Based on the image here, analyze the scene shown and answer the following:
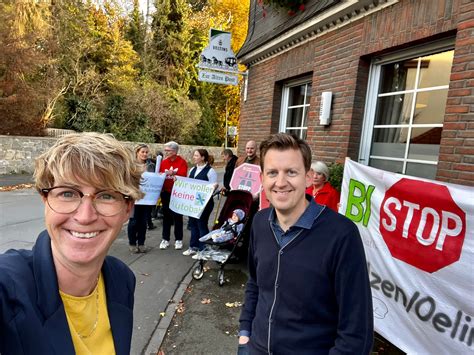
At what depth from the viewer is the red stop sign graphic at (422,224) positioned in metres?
2.43

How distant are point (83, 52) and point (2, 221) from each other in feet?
50.6

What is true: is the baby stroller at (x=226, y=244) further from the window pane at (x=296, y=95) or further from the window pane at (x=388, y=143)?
the window pane at (x=296, y=95)

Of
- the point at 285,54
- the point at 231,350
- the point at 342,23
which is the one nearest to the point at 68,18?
the point at 285,54

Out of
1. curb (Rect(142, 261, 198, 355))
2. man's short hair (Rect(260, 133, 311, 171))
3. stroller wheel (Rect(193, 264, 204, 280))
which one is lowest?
curb (Rect(142, 261, 198, 355))

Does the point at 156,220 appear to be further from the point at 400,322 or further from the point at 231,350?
the point at 400,322

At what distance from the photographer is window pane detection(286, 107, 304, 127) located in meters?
7.07

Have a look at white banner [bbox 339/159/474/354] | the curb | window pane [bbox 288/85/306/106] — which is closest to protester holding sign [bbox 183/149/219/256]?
the curb

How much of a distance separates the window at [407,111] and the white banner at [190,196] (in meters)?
2.65

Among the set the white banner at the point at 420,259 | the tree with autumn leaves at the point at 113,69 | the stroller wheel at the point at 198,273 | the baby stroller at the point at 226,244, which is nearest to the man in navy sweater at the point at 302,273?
the white banner at the point at 420,259

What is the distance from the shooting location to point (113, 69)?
820 inches

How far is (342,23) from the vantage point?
527cm

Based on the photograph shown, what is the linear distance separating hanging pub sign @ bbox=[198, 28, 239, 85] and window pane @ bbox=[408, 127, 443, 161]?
5732 millimetres

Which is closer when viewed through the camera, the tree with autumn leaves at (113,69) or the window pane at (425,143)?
the window pane at (425,143)

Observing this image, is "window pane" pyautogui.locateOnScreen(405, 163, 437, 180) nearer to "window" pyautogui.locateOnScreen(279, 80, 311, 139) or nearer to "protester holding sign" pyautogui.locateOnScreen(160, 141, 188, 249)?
"window" pyautogui.locateOnScreen(279, 80, 311, 139)
